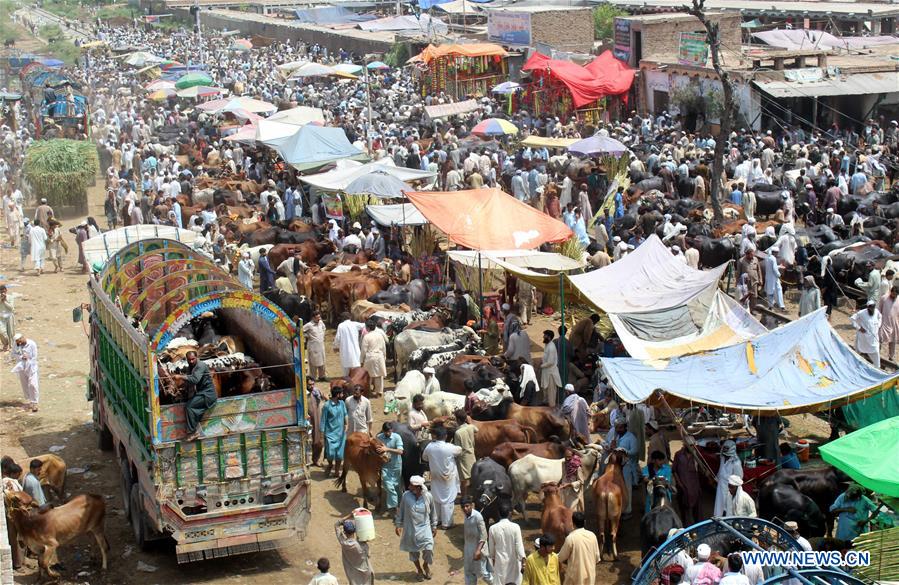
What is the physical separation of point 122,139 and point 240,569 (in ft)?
78.5

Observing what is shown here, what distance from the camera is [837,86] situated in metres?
31.7

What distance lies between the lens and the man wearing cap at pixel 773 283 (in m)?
18.7

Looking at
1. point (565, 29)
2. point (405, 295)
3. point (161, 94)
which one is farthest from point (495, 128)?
point (565, 29)

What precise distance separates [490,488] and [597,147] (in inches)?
613

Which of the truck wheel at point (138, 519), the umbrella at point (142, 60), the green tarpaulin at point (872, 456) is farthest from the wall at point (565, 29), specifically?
the green tarpaulin at point (872, 456)

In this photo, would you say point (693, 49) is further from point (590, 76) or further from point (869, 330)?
point (869, 330)

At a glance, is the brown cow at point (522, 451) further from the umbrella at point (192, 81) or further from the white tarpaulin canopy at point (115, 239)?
the umbrella at point (192, 81)

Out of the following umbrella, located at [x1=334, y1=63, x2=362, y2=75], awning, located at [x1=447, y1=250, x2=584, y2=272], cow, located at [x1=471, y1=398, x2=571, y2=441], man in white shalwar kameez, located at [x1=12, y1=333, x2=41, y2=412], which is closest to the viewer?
cow, located at [x1=471, y1=398, x2=571, y2=441]

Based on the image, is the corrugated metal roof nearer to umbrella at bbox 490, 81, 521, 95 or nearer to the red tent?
the red tent

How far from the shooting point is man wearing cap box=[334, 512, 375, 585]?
33.6ft

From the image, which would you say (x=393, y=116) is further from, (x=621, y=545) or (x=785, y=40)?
(x=621, y=545)

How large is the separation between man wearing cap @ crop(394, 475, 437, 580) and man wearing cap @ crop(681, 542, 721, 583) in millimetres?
2530

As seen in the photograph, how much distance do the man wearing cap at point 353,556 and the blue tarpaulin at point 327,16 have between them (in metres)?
57.6

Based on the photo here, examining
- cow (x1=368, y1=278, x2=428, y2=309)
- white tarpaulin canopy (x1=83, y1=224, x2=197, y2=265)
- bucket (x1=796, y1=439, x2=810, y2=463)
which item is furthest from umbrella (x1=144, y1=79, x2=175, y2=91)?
bucket (x1=796, y1=439, x2=810, y2=463)
